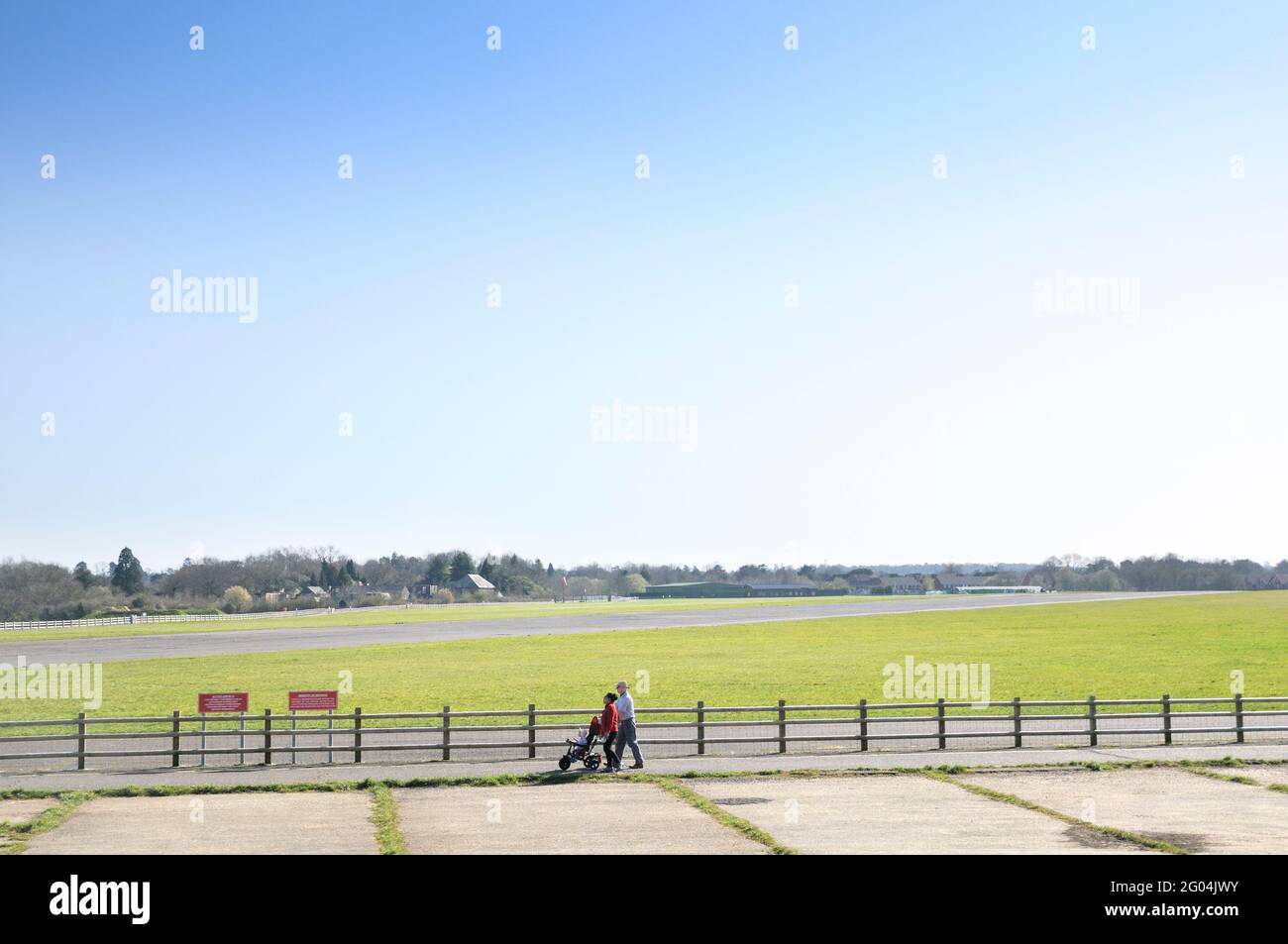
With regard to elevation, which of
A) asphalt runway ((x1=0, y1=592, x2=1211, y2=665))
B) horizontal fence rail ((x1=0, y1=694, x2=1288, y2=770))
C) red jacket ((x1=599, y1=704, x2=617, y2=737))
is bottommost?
asphalt runway ((x1=0, y1=592, x2=1211, y2=665))

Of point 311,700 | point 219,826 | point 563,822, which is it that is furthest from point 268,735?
point 563,822

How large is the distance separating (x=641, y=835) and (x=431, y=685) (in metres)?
34.2

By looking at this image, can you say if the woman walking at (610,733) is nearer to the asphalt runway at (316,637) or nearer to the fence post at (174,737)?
the fence post at (174,737)

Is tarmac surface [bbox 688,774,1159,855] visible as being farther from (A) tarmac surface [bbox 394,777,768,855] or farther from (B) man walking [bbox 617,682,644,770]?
(B) man walking [bbox 617,682,644,770]

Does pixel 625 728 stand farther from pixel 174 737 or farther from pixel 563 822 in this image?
pixel 174 737

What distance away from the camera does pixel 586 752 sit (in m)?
27.8

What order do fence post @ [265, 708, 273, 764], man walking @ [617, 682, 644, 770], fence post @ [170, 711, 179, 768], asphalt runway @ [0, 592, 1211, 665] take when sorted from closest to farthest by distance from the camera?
man walking @ [617, 682, 644, 770] → fence post @ [170, 711, 179, 768] → fence post @ [265, 708, 273, 764] → asphalt runway @ [0, 592, 1211, 665]

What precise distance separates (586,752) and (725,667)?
36590 mm

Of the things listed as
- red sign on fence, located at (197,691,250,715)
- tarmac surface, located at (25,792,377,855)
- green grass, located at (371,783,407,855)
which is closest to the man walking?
green grass, located at (371,783,407,855)

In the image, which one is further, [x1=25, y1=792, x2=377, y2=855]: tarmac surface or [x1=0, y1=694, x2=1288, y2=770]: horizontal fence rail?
[x1=0, y1=694, x2=1288, y2=770]: horizontal fence rail

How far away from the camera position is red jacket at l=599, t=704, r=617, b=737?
27578mm

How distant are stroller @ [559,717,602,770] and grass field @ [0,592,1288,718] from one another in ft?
54.9

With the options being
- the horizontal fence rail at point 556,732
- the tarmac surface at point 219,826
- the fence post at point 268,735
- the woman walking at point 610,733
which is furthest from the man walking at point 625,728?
the fence post at point 268,735
